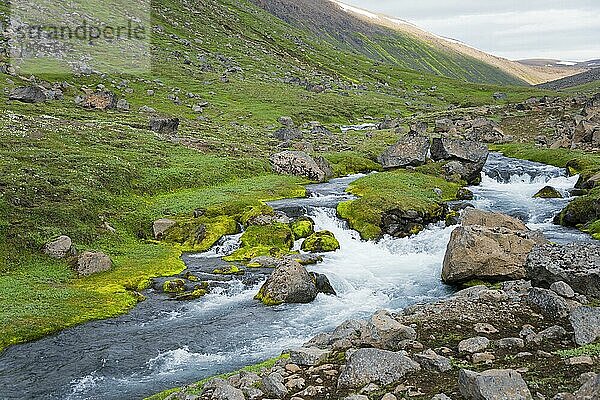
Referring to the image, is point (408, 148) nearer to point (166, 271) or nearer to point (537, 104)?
point (166, 271)

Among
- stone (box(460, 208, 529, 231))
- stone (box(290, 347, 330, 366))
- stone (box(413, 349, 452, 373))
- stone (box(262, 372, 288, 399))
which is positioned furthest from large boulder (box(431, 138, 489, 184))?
stone (box(262, 372, 288, 399))

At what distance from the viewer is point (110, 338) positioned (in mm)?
27297

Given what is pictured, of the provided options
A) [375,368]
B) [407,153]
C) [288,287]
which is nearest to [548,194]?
[407,153]

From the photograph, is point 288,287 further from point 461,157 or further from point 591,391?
point 461,157

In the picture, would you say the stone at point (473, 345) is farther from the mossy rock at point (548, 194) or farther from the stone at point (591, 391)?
the mossy rock at point (548, 194)

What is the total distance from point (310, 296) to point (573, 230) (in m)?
23.3

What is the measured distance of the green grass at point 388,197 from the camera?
151 feet

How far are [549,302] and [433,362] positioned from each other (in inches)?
295

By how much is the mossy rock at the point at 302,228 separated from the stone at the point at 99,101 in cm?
6152

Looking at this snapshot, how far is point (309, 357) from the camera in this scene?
62.5ft

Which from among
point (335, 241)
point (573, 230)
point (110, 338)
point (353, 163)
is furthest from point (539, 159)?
point (110, 338)

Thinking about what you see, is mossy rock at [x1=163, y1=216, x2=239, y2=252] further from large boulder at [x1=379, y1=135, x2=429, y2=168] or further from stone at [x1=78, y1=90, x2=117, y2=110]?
stone at [x1=78, y1=90, x2=117, y2=110]

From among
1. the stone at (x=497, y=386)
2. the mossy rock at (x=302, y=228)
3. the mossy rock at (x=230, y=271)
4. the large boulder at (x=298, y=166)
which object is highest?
the stone at (x=497, y=386)

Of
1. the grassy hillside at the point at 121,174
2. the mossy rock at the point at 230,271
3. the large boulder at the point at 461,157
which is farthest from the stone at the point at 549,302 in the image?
the large boulder at the point at 461,157
